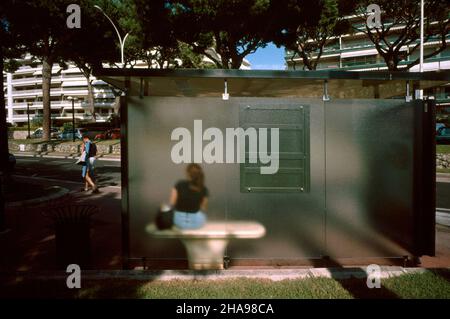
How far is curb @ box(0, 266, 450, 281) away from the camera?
4664mm

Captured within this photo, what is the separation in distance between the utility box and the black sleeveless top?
0.14 m

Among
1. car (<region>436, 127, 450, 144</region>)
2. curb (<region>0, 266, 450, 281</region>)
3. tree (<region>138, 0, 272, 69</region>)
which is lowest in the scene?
curb (<region>0, 266, 450, 281</region>)

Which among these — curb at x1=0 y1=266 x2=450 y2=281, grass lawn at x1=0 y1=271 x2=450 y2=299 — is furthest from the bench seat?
grass lawn at x1=0 y1=271 x2=450 y2=299

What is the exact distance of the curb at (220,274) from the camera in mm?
4664

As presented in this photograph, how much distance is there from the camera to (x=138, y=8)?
20922mm

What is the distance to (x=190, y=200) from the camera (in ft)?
16.5

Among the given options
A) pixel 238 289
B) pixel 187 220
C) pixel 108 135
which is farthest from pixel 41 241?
pixel 108 135

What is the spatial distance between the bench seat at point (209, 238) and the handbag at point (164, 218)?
0.07 metres

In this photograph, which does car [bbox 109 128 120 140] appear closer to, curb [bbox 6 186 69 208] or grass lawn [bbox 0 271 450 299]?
curb [bbox 6 186 69 208]

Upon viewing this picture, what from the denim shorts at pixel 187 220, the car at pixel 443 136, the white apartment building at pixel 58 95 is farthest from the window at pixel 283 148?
the white apartment building at pixel 58 95

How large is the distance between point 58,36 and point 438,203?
28060 mm

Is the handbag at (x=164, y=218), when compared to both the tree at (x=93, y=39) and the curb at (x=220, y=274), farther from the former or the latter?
the tree at (x=93, y=39)
